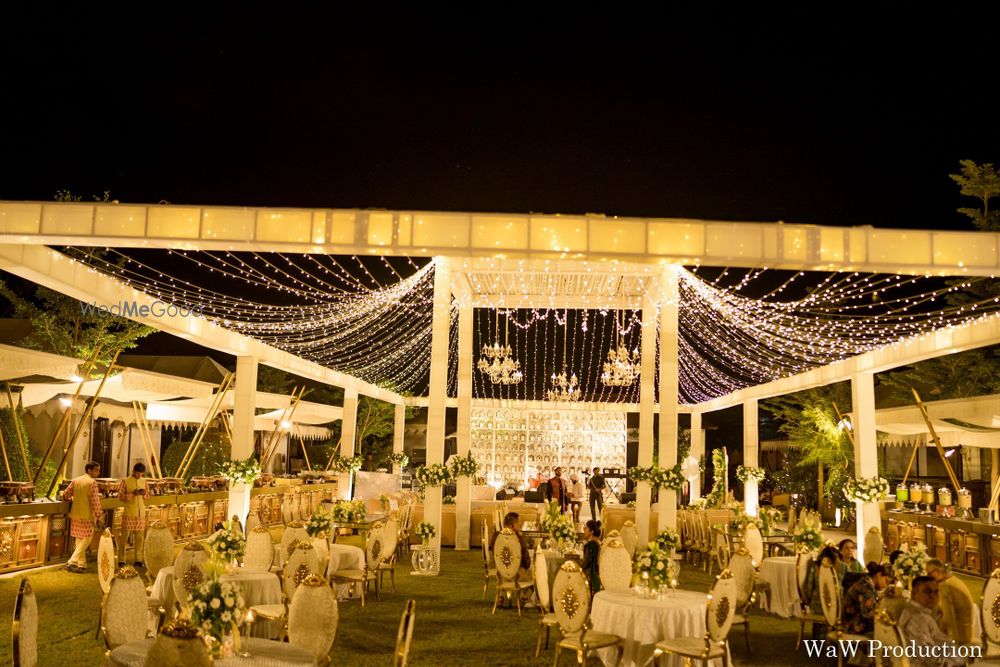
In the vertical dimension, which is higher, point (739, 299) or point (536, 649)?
point (739, 299)

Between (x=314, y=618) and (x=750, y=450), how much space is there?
1517cm

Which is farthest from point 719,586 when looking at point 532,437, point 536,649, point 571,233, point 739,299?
point 532,437

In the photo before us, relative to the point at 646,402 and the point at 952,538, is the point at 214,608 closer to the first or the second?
the point at 646,402

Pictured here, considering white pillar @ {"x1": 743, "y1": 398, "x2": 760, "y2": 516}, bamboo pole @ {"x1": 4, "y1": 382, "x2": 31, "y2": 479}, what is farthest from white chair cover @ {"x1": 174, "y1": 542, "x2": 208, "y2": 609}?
white pillar @ {"x1": 743, "y1": 398, "x2": 760, "y2": 516}

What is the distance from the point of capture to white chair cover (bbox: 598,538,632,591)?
731 cm

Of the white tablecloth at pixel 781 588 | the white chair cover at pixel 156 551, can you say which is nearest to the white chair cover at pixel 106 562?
the white chair cover at pixel 156 551

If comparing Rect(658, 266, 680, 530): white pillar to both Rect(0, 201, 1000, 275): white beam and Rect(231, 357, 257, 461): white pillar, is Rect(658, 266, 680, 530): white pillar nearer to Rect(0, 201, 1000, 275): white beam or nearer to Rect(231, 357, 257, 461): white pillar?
Rect(0, 201, 1000, 275): white beam

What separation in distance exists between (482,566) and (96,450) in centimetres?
1165

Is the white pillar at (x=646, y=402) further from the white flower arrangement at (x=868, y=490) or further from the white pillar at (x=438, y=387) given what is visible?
the white pillar at (x=438, y=387)

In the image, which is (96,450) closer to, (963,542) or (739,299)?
(739,299)

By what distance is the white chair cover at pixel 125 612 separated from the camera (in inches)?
205

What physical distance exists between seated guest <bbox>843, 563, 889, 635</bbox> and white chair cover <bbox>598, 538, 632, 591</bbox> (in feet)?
5.89

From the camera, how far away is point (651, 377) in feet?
48.6

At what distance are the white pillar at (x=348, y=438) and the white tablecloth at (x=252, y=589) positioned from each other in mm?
10141
